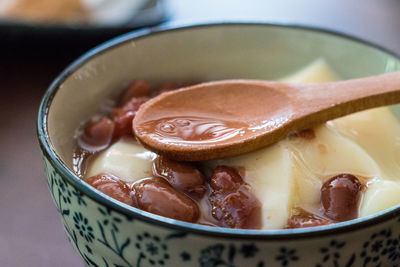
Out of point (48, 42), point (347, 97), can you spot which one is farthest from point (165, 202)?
point (48, 42)

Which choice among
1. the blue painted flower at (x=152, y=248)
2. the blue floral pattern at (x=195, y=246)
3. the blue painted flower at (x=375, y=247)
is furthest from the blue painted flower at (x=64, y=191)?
the blue painted flower at (x=375, y=247)

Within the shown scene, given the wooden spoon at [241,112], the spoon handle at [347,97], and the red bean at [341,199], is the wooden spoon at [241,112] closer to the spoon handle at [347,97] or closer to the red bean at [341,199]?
the spoon handle at [347,97]

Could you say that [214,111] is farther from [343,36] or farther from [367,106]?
[343,36]

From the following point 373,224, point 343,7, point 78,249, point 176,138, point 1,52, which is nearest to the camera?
point 373,224

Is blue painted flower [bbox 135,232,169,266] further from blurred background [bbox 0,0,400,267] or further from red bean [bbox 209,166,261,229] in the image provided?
blurred background [bbox 0,0,400,267]

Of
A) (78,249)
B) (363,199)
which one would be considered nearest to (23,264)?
(78,249)

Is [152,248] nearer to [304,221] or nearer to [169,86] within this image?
[304,221]

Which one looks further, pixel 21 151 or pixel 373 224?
pixel 21 151
